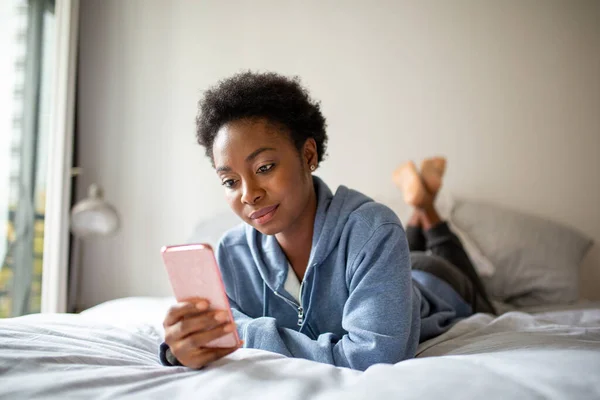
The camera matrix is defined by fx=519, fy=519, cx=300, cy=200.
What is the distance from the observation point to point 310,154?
1079 mm

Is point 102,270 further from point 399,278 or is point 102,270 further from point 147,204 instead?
point 399,278

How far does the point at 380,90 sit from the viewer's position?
2.21 metres

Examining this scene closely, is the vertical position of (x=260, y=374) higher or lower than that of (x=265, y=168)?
lower

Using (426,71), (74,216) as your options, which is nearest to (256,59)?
(426,71)

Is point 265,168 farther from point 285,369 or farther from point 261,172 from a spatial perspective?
point 285,369

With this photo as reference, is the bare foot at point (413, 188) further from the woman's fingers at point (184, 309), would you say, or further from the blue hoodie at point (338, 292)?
the woman's fingers at point (184, 309)

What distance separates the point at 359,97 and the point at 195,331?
5.35 ft

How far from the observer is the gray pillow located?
171 cm

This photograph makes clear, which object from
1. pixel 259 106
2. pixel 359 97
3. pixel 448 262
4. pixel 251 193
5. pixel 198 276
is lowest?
pixel 448 262

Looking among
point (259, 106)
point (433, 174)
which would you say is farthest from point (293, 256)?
point (433, 174)

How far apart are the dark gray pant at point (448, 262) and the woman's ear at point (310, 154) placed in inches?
21.8

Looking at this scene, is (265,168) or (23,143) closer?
(265,168)

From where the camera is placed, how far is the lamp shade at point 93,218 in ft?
6.01

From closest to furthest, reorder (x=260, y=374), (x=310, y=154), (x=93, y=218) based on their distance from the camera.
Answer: (x=260, y=374)
(x=310, y=154)
(x=93, y=218)
